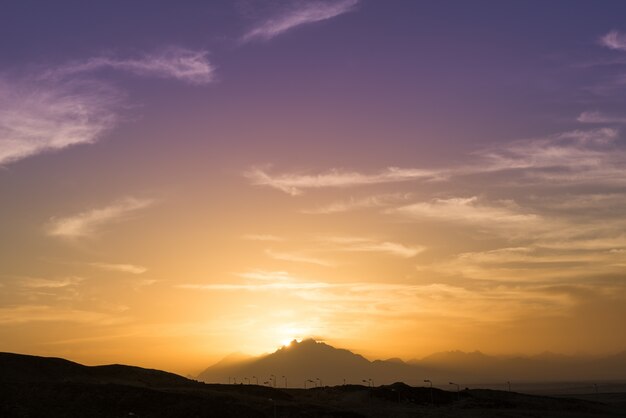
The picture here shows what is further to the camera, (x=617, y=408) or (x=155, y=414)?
(x=617, y=408)

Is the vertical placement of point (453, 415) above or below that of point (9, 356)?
below

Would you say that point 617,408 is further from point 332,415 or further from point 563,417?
point 332,415

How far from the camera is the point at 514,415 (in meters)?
108

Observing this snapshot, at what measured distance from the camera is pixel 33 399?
9575cm

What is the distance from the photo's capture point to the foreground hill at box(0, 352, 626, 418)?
313 feet

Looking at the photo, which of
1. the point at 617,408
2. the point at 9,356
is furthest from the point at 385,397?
the point at 9,356

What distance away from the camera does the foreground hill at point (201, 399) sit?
95.4 metres

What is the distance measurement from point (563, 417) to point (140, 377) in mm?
82023

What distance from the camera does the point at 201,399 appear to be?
101938 millimetres

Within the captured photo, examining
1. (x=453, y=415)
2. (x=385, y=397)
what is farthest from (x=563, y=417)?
(x=385, y=397)

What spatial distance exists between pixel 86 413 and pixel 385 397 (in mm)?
59648

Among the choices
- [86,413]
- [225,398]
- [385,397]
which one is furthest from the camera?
[385,397]

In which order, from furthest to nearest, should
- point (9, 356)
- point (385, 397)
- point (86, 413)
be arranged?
point (385, 397) → point (9, 356) → point (86, 413)

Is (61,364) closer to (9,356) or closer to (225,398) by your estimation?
(9,356)
